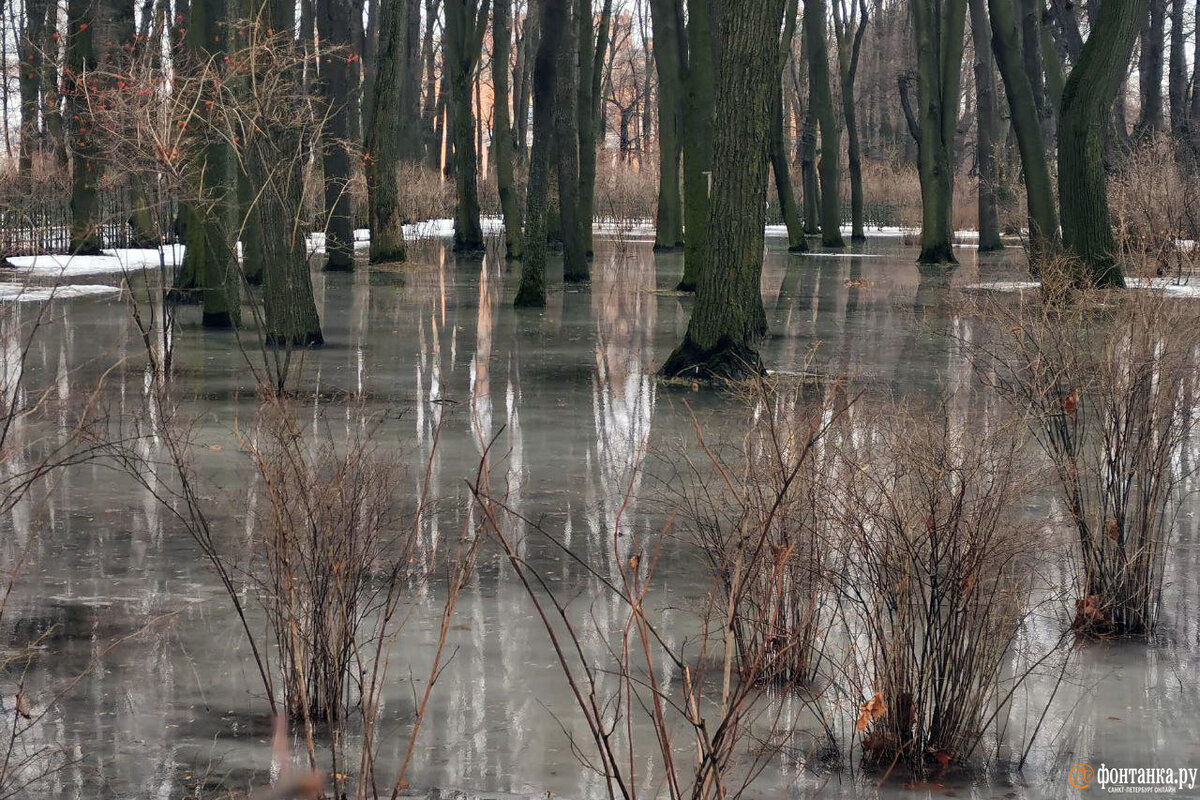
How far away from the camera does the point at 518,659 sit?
5465mm

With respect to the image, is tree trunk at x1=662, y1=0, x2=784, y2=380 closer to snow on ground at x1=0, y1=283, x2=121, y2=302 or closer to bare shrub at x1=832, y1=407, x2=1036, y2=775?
bare shrub at x1=832, y1=407, x2=1036, y2=775

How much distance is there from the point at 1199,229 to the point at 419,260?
1505cm

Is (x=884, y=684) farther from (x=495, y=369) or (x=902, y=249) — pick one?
(x=902, y=249)

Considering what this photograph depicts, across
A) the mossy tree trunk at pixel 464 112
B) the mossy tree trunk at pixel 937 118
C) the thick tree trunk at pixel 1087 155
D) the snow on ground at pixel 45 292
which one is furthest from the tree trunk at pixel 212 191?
the mossy tree trunk at pixel 937 118

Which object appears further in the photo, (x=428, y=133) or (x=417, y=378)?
(x=428, y=133)

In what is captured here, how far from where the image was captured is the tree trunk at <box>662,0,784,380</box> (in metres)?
12.5

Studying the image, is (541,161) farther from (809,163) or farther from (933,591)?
(809,163)

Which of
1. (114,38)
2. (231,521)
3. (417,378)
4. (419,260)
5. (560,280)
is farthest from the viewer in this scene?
(419,260)

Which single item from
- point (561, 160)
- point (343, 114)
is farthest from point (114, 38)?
point (561, 160)

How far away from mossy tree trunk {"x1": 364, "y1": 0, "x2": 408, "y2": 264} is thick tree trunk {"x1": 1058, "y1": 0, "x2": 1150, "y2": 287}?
11.0 metres

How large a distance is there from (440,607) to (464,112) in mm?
27536

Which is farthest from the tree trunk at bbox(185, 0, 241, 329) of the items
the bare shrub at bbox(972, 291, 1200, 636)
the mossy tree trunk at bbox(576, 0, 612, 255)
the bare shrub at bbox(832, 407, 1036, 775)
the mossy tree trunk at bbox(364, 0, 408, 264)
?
the mossy tree trunk at bbox(576, 0, 612, 255)

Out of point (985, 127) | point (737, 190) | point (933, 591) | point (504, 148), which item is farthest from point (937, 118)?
point (933, 591)

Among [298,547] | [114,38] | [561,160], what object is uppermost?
[114,38]
